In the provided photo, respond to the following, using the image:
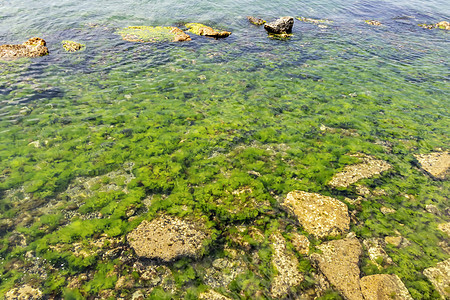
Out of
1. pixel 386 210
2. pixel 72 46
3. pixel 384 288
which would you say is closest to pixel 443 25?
pixel 386 210

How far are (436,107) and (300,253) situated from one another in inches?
696

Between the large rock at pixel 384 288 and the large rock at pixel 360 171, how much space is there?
14.8 ft

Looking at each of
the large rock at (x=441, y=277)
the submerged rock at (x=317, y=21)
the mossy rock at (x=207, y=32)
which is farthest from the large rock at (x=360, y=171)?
the submerged rock at (x=317, y=21)

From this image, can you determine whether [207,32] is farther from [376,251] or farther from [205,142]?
[376,251]

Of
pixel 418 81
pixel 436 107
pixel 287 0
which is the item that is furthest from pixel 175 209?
pixel 287 0

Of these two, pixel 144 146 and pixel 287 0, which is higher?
pixel 287 0

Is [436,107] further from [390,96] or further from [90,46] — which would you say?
[90,46]

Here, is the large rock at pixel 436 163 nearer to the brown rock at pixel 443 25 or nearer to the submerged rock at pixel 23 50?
the submerged rock at pixel 23 50

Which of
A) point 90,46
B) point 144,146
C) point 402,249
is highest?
point 90,46

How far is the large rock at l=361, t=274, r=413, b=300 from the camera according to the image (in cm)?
734

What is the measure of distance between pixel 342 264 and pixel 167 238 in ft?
21.8

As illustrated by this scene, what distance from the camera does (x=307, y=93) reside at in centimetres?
1836

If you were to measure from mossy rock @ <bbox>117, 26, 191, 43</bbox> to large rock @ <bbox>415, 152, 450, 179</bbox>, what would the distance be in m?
25.2

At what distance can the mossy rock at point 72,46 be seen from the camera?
22958 mm
